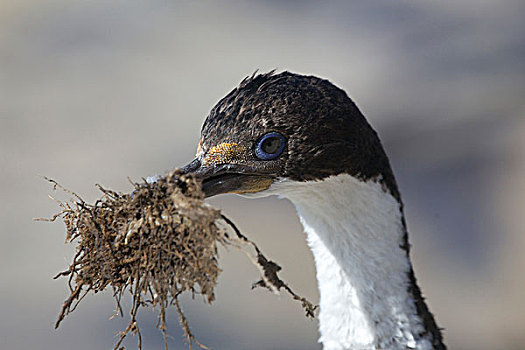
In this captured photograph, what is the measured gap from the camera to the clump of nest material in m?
2.26

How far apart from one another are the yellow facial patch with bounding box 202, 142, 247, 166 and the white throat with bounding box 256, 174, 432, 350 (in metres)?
0.33

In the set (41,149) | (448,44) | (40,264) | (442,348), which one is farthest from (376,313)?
(448,44)

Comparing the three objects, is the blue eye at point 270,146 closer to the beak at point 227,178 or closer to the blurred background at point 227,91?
the beak at point 227,178

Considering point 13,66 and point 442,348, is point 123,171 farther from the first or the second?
point 442,348

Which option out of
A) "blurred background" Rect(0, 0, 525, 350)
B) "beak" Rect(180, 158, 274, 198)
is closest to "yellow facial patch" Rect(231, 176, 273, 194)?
"beak" Rect(180, 158, 274, 198)

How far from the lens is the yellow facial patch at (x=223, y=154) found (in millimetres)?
2547

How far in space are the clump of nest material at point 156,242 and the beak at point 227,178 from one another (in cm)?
19

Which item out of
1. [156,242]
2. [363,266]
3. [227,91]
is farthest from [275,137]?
[227,91]

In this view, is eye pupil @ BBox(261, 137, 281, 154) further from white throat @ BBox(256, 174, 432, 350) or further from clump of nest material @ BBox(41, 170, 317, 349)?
clump of nest material @ BBox(41, 170, 317, 349)

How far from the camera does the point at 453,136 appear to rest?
7.73 metres

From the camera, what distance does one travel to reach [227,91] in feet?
27.1

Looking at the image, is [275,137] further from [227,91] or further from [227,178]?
[227,91]

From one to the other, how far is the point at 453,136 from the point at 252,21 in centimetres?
349

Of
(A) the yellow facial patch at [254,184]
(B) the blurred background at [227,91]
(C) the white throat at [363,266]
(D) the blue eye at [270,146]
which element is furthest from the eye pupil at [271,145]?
(B) the blurred background at [227,91]
